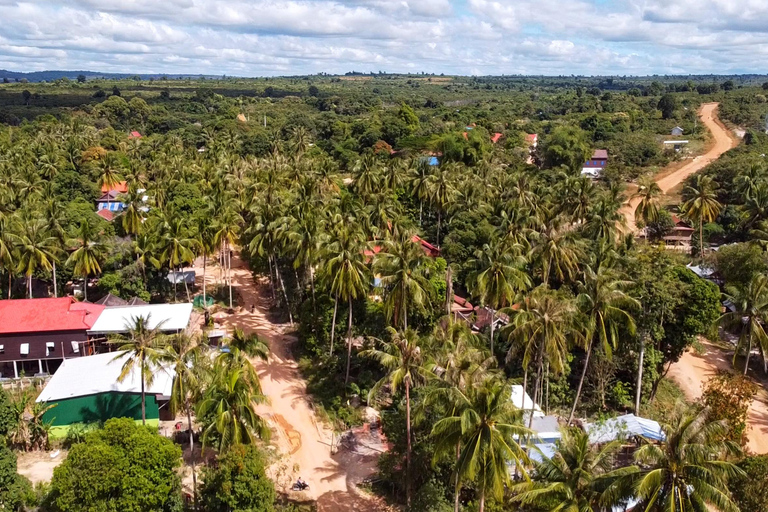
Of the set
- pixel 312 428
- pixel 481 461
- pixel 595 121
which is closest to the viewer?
pixel 481 461

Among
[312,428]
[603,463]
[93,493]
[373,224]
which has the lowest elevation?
[312,428]

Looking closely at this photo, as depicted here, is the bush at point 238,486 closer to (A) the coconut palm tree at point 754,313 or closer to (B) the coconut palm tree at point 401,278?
(B) the coconut palm tree at point 401,278

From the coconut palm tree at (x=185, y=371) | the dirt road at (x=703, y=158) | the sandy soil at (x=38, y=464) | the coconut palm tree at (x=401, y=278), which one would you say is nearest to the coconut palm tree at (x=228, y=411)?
the coconut palm tree at (x=185, y=371)

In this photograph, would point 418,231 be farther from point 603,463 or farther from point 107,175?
point 603,463

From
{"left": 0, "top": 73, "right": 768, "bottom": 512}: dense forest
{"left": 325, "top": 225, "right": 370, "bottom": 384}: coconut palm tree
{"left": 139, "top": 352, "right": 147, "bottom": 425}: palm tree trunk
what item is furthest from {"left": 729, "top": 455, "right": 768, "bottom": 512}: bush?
{"left": 139, "top": 352, "right": 147, "bottom": 425}: palm tree trunk

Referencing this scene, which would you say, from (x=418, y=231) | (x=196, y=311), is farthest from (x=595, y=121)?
(x=196, y=311)

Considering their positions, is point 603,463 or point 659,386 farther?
point 659,386

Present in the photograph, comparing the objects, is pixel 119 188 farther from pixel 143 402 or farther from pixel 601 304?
pixel 601 304
